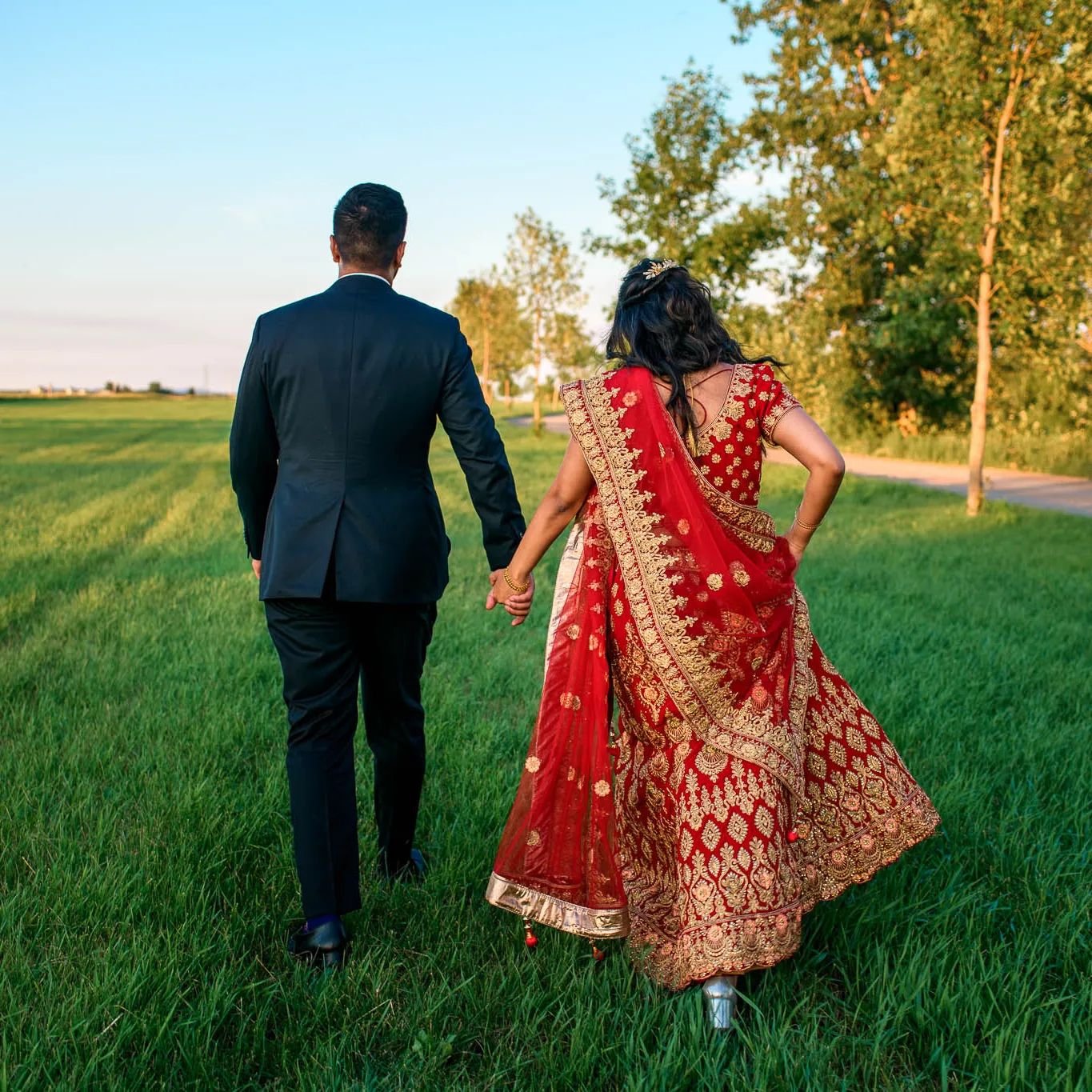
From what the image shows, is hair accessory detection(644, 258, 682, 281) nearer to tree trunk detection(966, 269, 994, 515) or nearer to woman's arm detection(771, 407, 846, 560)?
woman's arm detection(771, 407, 846, 560)

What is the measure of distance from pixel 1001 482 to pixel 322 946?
61.8 ft

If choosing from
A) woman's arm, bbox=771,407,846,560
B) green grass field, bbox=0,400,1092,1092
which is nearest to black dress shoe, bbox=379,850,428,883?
green grass field, bbox=0,400,1092,1092

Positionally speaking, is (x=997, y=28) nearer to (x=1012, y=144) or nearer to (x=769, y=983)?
(x=1012, y=144)

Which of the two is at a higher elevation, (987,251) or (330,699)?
(987,251)

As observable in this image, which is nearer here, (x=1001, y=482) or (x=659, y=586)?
(x=659, y=586)

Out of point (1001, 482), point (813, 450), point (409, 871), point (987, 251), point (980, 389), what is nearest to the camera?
point (813, 450)

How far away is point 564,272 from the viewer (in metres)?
36.0

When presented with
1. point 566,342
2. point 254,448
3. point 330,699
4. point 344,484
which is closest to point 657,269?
point 344,484

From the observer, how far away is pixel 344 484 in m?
3.00

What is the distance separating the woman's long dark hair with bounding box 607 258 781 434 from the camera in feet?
9.16

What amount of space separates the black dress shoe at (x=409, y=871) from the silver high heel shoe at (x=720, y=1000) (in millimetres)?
1178

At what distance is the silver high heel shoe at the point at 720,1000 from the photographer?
104 inches

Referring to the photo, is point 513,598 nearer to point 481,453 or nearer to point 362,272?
point 481,453

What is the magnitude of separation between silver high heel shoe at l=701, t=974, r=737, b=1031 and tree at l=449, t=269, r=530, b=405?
3756 cm
